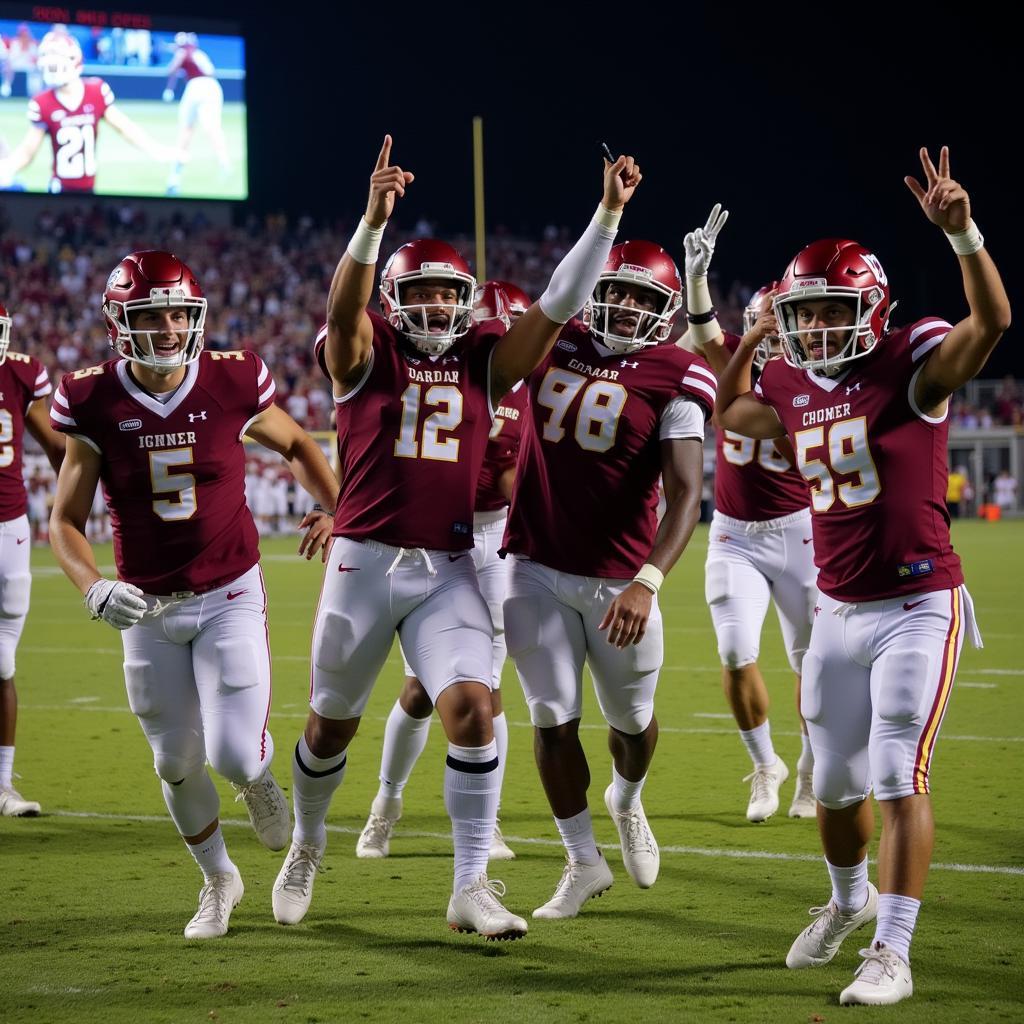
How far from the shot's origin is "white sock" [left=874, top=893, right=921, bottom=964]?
3.44 metres

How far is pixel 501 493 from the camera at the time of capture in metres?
5.64

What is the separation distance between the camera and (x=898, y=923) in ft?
11.3

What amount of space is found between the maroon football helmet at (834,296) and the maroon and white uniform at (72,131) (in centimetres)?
2337

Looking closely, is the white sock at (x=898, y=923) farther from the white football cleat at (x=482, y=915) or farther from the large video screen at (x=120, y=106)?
the large video screen at (x=120, y=106)

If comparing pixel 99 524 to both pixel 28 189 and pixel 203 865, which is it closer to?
pixel 28 189

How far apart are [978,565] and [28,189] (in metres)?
17.3

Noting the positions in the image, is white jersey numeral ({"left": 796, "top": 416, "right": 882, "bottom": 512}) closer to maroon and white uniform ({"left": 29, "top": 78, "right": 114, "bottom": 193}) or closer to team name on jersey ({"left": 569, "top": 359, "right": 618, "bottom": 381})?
team name on jersey ({"left": 569, "top": 359, "right": 618, "bottom": 381})

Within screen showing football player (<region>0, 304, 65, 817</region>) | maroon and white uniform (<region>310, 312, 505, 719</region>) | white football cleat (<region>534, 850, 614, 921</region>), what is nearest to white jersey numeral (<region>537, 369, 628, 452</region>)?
maroon and white uniform (<region>310, 312, 505, 719</region>)

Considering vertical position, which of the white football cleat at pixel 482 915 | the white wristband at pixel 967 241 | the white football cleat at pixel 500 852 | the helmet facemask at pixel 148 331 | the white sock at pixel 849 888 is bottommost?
the white football cleat at pixel 500 852

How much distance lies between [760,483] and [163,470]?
2.65 m

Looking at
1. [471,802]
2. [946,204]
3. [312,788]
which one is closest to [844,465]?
[946,204]

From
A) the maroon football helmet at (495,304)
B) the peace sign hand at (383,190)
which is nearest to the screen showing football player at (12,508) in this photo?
the maroon football helmet at (495,304)

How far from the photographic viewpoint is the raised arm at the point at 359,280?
3.79 meters

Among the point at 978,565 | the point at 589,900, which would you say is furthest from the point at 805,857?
the point at 978,565
